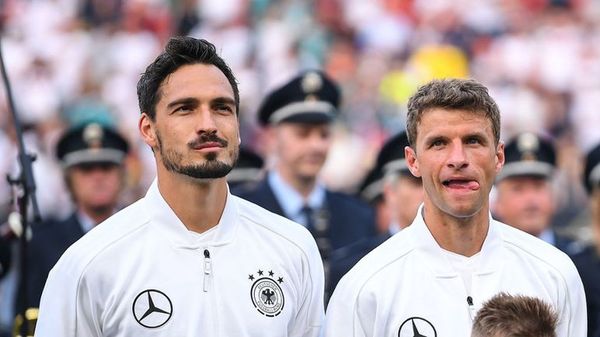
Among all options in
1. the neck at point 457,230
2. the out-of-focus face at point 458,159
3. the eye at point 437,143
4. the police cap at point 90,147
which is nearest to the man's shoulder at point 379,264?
the neck at point 457,230

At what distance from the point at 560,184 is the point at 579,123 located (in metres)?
2.19

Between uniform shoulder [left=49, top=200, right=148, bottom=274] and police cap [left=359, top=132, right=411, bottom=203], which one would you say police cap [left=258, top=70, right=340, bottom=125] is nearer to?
police cap [left=359, top=132, right=411, bottom=203]

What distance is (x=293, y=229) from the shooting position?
21.5ft

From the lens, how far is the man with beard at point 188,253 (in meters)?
6.09

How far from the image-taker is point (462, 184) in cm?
618

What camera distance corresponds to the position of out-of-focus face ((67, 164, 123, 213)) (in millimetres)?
10289

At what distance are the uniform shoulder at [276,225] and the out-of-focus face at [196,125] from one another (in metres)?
0.42

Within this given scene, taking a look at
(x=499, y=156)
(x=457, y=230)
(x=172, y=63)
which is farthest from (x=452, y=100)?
(x=172, y=63)

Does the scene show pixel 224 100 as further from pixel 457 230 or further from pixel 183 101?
pixel 457 230

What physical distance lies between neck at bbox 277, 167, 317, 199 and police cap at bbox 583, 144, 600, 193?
191cm

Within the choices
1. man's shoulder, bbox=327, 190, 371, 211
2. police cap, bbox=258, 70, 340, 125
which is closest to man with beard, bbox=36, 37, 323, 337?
man's shoulder, bbox=327, 190, 371, 211

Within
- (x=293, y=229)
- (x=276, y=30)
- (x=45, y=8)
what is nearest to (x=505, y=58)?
(x=276, y=30)

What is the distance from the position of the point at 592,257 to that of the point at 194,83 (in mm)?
4262

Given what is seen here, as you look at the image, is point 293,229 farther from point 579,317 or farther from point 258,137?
point 258,137
